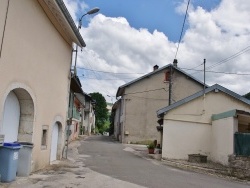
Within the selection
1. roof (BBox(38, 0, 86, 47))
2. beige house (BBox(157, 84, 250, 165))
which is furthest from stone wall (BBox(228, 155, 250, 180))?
roof (BBox(38, 0, 86, 47))

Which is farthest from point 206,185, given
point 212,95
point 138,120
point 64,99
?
point 138,120

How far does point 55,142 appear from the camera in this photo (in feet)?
52.7

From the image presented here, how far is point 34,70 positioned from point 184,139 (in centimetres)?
1326

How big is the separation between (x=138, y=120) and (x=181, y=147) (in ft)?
45.8

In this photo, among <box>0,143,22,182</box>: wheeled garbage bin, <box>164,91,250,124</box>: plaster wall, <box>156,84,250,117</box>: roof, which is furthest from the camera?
<box>164,91,250,124</box>: plaster wall

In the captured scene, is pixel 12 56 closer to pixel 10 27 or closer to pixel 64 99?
pixel 10 27

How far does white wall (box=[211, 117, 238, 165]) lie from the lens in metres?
18.0

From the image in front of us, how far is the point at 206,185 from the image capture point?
40.3 ft

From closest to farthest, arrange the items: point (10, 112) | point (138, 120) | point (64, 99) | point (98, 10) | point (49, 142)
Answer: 1. point (10, 112)
2. point (49, 142)
3. point (64, 99)
4. point (98, 10)
5. point (138, 120)

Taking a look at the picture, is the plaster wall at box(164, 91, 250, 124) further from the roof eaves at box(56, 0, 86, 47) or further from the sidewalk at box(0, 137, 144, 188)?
the sidewalk at box(0, 137, 144, 188)

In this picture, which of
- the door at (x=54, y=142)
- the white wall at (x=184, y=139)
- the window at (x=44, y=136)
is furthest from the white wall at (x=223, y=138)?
the window at (x=44, y=136)

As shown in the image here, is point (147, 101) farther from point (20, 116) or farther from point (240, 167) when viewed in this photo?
point (20, 116)

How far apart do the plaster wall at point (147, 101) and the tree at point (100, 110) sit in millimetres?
40347

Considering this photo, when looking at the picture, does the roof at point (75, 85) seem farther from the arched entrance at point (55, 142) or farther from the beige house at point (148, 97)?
the beige house at point (148, 97)
